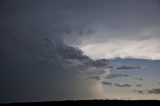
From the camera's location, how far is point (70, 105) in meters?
53.5

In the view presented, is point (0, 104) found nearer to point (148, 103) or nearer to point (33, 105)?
point (33, 105)

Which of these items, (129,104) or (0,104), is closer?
(129,104)

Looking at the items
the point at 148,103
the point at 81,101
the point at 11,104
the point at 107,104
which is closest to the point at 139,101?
the point at 148,103

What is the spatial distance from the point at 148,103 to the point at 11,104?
2390 centimetres

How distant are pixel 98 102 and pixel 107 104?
74.5 inches

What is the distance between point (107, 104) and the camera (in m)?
54.7

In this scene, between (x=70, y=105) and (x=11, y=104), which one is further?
(x=11, y=104)

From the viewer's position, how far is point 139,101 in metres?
55.5

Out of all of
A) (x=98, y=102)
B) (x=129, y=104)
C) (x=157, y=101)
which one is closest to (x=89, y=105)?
(x=98, y=102)

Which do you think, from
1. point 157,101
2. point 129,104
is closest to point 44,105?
point 129,104

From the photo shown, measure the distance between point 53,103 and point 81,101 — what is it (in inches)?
192

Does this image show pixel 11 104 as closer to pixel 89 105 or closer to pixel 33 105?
pixel 33 105

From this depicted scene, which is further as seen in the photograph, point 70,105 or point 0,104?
point 0,104

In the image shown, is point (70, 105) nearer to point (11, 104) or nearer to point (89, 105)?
point (89, 105)
